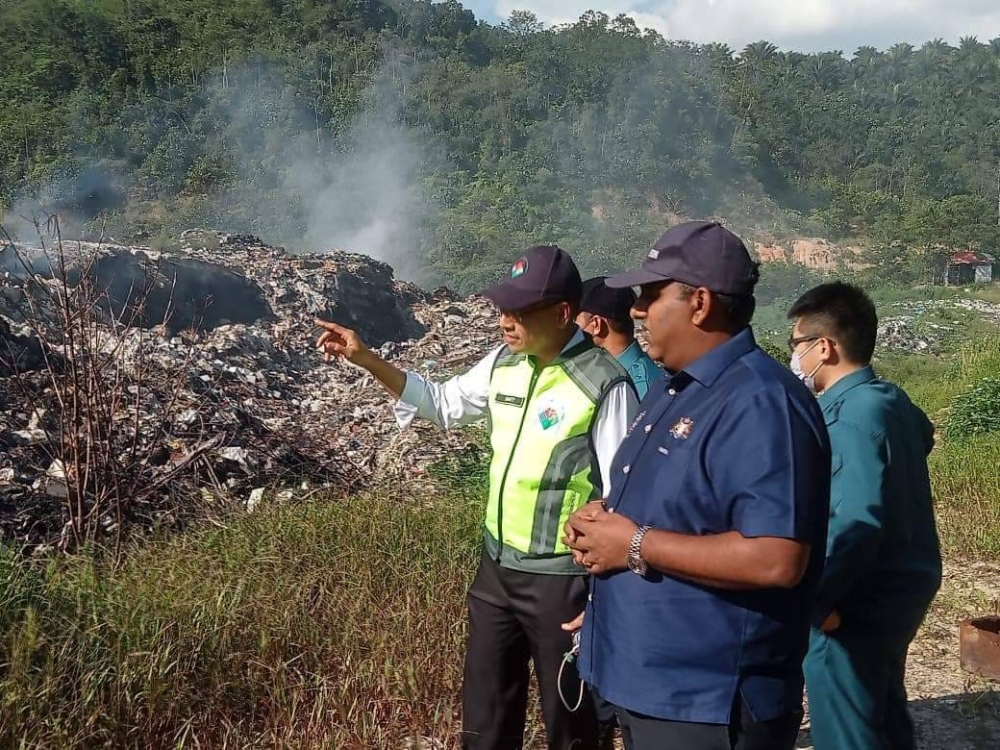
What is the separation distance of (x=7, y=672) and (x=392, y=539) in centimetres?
162

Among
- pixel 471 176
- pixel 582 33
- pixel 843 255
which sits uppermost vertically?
pixel 582 33

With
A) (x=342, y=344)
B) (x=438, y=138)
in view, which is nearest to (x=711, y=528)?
(x=342, y=344)

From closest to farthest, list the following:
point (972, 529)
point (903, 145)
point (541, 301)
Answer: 1. point (541, 301)
2. point (972, 529)
3. point (903, 145)

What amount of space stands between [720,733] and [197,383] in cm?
661

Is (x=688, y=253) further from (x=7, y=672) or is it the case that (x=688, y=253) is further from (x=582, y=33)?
(x=582, y=33)

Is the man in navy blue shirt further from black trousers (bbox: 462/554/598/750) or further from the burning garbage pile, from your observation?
the burning garbage pile

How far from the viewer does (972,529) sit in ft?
15.6

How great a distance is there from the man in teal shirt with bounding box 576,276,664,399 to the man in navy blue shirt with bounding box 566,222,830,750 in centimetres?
129

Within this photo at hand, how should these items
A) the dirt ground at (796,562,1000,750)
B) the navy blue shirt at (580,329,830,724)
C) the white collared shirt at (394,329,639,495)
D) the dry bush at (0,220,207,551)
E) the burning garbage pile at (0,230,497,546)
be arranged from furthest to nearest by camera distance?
the burning garbage pile at (0,230,497,546) → the dry bush at (0,220,207,551) → the dirt ground at (796,562,1000,750) → the white collared shirt at (394,329,639,495) → the navy blue shirt at (580,329,830,724)

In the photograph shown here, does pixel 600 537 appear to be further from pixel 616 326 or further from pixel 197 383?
pixel 197 383

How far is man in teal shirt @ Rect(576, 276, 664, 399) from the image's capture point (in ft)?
9.46

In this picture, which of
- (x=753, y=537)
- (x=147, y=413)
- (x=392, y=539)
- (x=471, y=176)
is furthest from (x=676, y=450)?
(x=471, y=176)

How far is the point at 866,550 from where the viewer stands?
1.97 m

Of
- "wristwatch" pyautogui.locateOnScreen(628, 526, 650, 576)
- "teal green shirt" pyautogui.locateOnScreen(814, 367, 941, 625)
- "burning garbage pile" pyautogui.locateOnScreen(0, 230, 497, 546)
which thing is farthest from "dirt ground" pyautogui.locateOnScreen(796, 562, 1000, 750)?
"burning garbage pile" pyautogui.locateOnScreen(0, 230, 497, 546)
